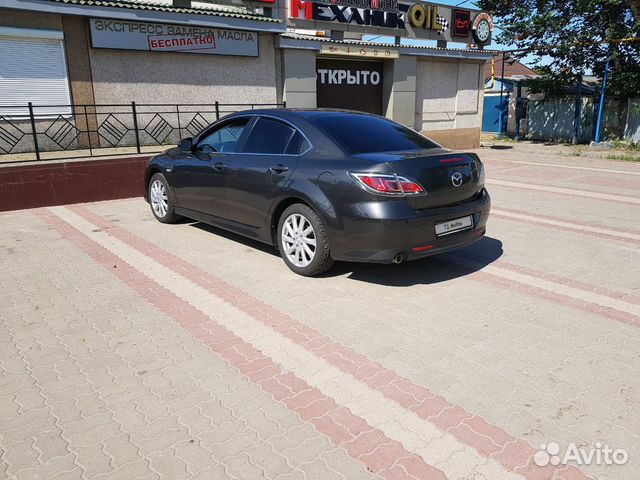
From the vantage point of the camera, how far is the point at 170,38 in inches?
474

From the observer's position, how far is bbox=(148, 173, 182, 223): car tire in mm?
6715

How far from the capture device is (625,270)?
5125mm

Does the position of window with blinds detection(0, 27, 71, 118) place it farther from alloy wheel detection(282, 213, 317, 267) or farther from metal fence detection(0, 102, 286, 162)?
alloy wheel detection(282, 213, 317, 267)

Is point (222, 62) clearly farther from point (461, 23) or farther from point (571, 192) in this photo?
point (461, 23)

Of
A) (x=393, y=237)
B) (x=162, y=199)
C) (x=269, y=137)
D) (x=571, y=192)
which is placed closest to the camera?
(x=393, y=237)

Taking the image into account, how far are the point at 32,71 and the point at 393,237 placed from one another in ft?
32.0

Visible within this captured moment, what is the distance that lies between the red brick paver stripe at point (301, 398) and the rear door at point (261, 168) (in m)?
1.21

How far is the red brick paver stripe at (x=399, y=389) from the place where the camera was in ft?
8.02

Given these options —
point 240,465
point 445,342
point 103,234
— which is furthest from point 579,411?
point 103,234

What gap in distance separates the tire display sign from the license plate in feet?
38.5

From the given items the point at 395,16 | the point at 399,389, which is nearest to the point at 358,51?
the point at 395,16

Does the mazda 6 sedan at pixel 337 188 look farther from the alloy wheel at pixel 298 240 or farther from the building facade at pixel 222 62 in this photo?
the building facade at pixel 222 62

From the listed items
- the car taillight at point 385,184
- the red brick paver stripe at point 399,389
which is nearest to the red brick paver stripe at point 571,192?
the car taillight at point 385,184

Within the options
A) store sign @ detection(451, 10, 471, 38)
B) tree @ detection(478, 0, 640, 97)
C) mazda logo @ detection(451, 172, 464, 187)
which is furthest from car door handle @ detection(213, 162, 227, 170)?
tree @ detection(478, 0, 640, 97)
